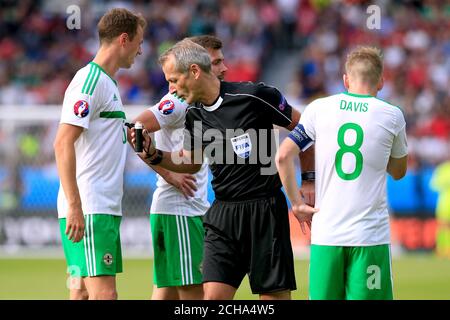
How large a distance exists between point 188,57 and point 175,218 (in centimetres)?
168

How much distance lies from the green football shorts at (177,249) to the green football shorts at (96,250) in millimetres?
967

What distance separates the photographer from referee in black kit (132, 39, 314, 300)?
244 inches

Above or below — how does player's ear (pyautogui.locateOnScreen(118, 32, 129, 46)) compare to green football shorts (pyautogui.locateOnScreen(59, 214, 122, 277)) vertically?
above

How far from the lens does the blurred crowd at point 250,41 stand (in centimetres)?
2097

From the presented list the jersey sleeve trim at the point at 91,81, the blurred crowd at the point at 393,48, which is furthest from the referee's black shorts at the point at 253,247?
the blurred crowd at the point at 393,48

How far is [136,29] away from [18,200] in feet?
32.7

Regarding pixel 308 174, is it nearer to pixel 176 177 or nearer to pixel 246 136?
pixel 246 136

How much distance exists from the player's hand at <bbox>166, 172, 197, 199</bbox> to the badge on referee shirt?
121 cm

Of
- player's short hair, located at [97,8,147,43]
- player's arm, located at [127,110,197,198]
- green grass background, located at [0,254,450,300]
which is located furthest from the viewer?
green grass background, located at [0,254,450,300]

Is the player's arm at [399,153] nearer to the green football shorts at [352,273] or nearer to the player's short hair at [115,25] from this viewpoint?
the green football shorts at [352,273]

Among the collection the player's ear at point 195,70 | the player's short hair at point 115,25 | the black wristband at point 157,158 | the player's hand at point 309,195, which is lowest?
the player's hand at point 309,195

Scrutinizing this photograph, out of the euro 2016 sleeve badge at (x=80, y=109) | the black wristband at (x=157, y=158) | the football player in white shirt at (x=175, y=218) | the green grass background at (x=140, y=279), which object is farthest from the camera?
the green grass background at (x=140, y=279)

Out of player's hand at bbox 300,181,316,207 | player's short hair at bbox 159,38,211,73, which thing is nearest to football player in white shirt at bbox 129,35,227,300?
player's short hair at bbox 159,38,211,73

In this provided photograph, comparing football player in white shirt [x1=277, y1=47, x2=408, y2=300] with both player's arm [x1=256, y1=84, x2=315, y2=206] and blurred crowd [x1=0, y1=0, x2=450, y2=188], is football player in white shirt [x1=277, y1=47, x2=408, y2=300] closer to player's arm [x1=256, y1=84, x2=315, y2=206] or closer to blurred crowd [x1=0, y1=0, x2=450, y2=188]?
player's arm [x1=256, y1=84, x2=315, y2=206]
